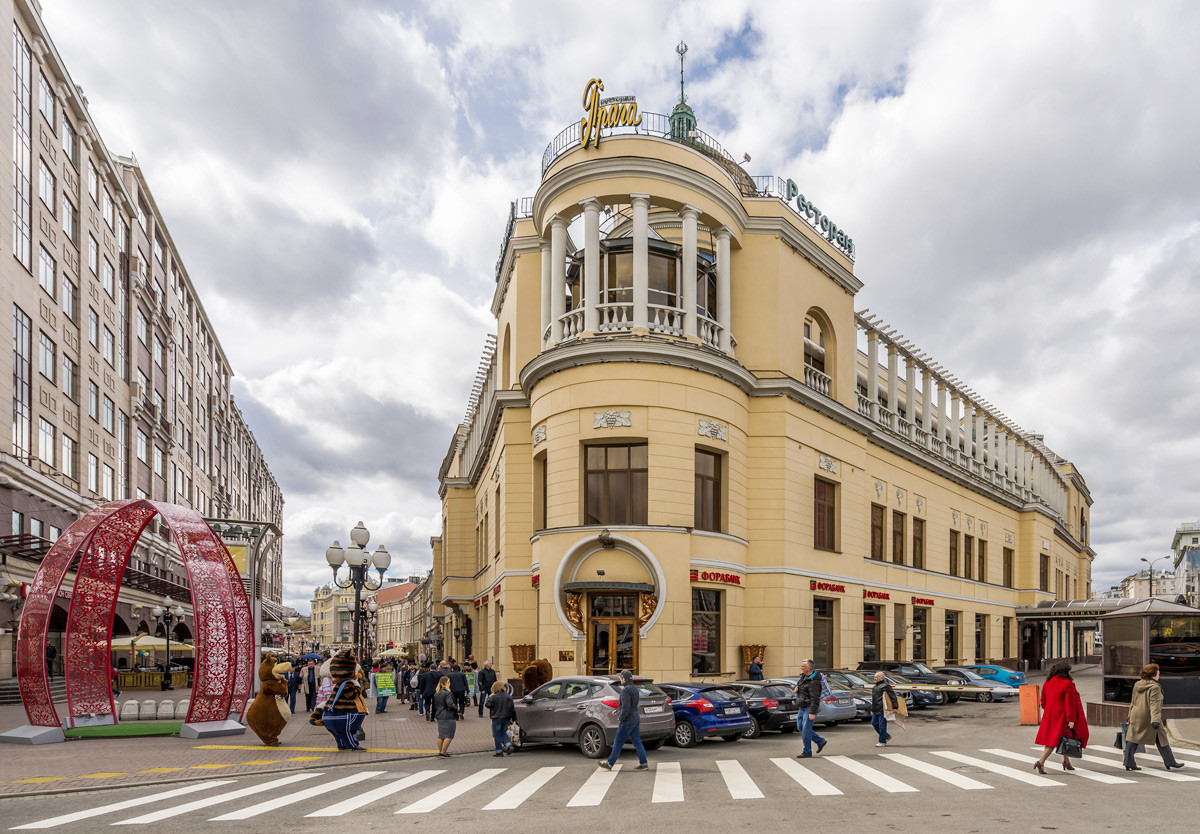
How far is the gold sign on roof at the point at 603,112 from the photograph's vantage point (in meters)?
33.2


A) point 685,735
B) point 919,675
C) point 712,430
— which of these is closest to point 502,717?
point 685,735

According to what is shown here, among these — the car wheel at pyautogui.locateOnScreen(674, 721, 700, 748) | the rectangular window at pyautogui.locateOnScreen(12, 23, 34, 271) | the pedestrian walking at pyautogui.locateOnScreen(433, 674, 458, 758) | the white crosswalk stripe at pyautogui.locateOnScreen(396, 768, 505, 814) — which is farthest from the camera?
the rectangular window at pyautogui.locateOnScreen(12, 23, 34, 271)

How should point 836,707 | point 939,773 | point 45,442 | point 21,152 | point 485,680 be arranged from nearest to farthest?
point 939,773 < point 836,707 < point 485,680 < point 21,152 < point 45,442

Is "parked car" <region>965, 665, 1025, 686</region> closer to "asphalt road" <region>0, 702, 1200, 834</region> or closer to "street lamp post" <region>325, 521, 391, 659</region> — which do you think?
"asphalt road" <region>0, 702, 1200, 834</region>

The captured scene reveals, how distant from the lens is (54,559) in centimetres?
2255

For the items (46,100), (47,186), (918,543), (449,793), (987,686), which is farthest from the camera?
(918,543)

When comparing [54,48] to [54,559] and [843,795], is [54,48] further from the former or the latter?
[843,795]

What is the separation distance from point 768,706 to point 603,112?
787 inches

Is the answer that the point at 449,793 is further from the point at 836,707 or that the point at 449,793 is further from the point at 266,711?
A: the point at 836,707

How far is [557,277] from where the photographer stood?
111ft

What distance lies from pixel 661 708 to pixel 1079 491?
283 ft

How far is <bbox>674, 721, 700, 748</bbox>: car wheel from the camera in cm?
2091

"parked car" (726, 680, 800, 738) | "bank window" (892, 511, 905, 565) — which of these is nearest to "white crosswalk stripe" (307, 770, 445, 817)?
"parked car" (726, 680, 800, 738)

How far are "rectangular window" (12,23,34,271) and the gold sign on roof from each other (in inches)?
A: 928
